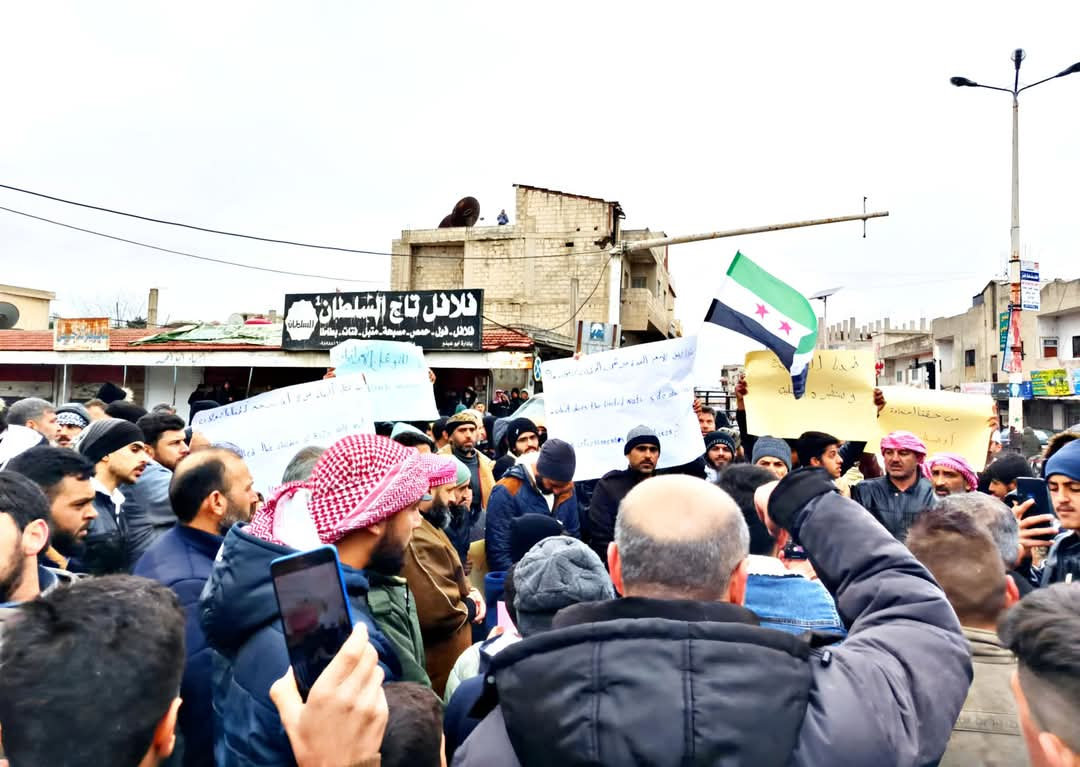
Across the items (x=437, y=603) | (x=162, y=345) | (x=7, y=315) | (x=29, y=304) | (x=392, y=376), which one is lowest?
(x=437, y=603)

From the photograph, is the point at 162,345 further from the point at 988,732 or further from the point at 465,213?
the point at 988,732

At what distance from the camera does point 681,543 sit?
4.90ft

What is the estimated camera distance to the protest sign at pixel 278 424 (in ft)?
16.6

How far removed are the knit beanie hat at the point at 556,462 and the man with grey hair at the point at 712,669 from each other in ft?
11.5

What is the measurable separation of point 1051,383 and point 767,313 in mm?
32561

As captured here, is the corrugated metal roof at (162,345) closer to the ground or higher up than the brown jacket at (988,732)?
higher up

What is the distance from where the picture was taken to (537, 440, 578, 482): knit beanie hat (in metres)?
5.12

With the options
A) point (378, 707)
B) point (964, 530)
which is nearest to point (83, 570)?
point (378, 707)

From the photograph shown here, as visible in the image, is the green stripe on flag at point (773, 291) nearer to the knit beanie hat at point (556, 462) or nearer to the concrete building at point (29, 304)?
the knit beanie hat at point (556, 462)

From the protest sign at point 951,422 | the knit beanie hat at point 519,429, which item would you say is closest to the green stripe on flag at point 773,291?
the protest sign at point 951,422

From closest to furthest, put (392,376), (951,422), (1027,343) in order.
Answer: (951,422), (392,376), (1027,343)

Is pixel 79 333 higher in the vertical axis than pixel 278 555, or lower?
higher

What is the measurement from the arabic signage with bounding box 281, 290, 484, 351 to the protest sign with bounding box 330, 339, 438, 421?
10746 millimetres

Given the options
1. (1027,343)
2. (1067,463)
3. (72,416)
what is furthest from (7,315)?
(1027,343)
